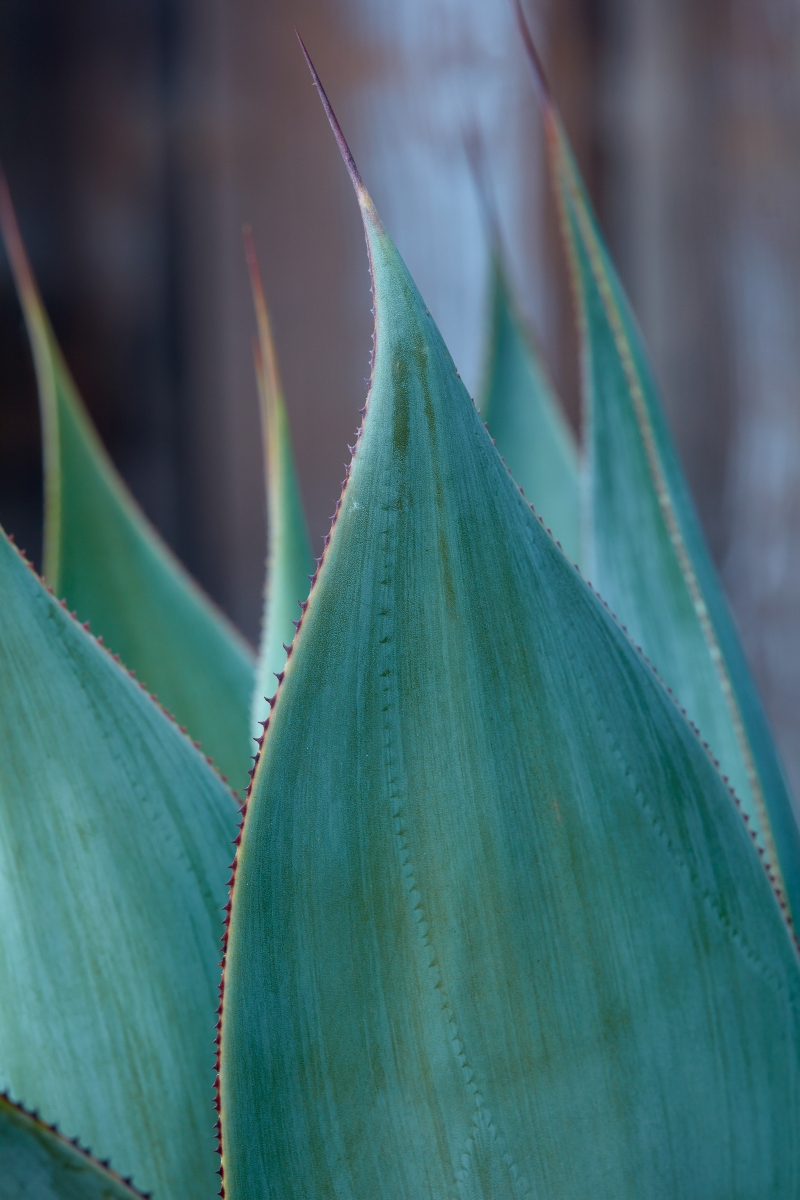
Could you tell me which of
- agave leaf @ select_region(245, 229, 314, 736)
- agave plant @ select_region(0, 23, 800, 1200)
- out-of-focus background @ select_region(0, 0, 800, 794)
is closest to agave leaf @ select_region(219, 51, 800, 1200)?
agave plant @ select_region(0, 23, 800, 1200)

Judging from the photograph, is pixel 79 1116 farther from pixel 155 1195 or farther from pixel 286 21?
pixel 286 21

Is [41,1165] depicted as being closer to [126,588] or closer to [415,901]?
[415,901]

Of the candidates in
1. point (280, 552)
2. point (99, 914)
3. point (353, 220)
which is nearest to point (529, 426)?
point (280, 552)

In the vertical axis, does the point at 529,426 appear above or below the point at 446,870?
above

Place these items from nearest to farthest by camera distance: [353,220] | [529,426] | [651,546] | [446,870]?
[446,870] → [651,546] → [529,426] → [353,220]

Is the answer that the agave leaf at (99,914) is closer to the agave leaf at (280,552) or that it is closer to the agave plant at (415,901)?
the agave plant at (415,901)

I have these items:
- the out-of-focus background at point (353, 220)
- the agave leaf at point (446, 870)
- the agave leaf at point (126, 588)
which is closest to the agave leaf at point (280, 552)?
the agave leaf at point (126, 588)
